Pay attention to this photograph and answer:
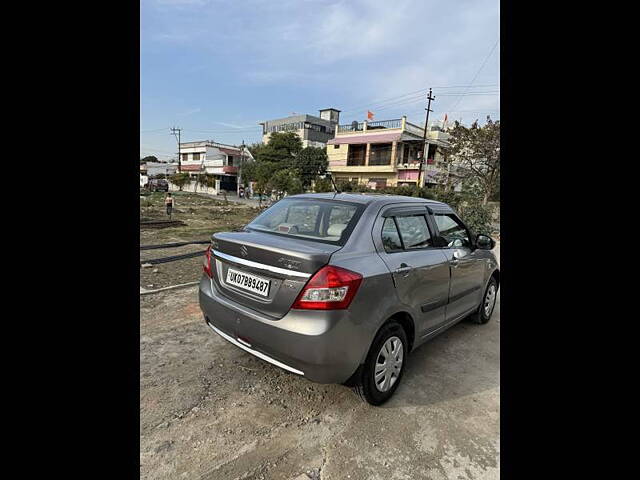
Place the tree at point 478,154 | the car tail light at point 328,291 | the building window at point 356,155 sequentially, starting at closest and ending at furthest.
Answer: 1. the car tail light at point 328,291
2. the tree at point 478,154
3. the building window at point 356,155

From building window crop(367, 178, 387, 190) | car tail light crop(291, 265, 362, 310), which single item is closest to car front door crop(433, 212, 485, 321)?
car tail light crop(291, 265, 362, 310)

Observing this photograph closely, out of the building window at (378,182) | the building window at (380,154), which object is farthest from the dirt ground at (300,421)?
the building window at (380,154)

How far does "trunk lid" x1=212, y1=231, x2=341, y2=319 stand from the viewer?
2297 millimetres

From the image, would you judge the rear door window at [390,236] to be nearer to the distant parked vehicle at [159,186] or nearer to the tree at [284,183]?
the tree at [284,183]

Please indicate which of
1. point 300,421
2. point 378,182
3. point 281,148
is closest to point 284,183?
point 378,182

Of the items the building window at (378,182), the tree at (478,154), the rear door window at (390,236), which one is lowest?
the rear door window at (390,236)

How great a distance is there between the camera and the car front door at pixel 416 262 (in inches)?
107

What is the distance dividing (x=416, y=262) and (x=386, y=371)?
2.85 feet

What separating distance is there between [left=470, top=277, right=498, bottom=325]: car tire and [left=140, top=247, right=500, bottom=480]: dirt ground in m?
0.86

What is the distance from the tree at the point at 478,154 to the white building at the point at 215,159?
32722 millimetres

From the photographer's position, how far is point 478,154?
19797 mm
